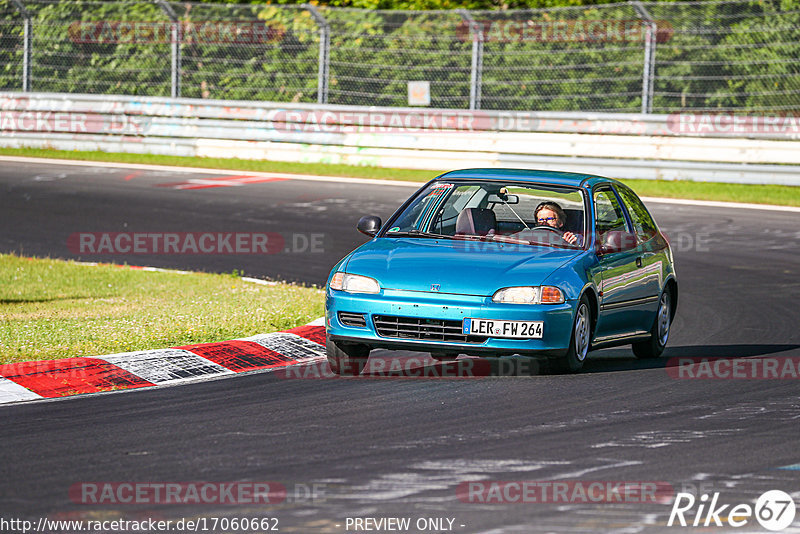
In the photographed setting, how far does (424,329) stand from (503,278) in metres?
0.61

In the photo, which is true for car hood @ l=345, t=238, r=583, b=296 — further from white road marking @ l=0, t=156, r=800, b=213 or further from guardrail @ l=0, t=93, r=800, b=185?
guardrail @ l=0, t=93, r=800, b=185

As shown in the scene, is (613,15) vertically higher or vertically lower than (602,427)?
higher

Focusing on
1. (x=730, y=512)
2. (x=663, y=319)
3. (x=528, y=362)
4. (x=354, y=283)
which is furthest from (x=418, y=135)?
(x=730, y=512)

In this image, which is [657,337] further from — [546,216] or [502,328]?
[502,328]

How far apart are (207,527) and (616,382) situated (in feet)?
13.8

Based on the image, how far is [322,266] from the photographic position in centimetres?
1509

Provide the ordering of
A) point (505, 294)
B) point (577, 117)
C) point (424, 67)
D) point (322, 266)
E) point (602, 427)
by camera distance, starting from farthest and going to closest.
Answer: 1. point (424, 67)
2. point (577, 117)
3. point (322, 266)
4. point (505, 294)
5. point (602, 427)

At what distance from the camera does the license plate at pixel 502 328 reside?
8.50 m

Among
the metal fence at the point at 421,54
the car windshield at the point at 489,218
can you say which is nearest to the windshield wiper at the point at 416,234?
the car windshield at the point at 489,218

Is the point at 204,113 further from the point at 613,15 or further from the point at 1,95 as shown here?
the point at 613,15

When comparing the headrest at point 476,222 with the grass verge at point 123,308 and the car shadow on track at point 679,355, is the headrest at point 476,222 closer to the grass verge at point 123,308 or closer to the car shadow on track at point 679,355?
the car shadow on track at point 679,355

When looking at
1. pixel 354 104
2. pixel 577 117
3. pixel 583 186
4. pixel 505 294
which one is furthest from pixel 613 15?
pixel 505 294

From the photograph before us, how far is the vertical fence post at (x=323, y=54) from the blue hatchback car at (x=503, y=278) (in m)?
14.9

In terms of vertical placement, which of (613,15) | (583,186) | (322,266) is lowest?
(322,266)
